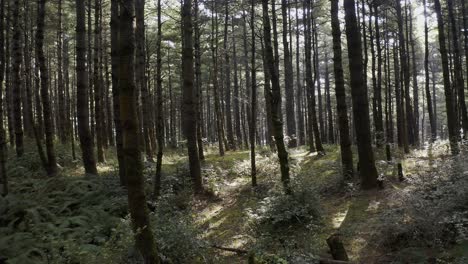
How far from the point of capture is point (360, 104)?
11383 millimetres

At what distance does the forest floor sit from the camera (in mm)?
6895

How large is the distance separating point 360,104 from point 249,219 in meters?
4.36

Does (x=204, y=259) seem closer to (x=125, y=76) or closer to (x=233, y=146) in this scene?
(x=125, y=76)

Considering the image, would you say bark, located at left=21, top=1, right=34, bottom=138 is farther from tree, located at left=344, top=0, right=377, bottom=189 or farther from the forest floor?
tree, located at left=344, top=0, right=377, bottom=189

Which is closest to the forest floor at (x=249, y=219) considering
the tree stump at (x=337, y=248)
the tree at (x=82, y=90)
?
the tree stump at (x=337, y=248)

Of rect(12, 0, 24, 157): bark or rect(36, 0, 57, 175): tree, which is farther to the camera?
rect(36, 0, 57, 175): tree

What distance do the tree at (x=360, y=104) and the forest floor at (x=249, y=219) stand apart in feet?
1.66

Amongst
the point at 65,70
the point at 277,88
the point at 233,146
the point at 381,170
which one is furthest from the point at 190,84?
the point at 65,70

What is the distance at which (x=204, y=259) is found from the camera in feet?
24.1

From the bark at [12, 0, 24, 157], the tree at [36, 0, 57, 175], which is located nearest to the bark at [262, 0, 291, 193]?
the tree at [36, 0, 57, 175]

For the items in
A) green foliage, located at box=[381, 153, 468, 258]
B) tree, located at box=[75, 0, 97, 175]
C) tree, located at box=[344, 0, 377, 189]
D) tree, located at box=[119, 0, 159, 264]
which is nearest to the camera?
tree, located at box=[119, 0, 159, 264]

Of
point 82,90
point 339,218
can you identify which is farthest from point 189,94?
point 339,218

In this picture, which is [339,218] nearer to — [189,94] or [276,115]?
[276,115]

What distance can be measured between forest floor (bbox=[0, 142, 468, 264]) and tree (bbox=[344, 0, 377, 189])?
0.51 m
